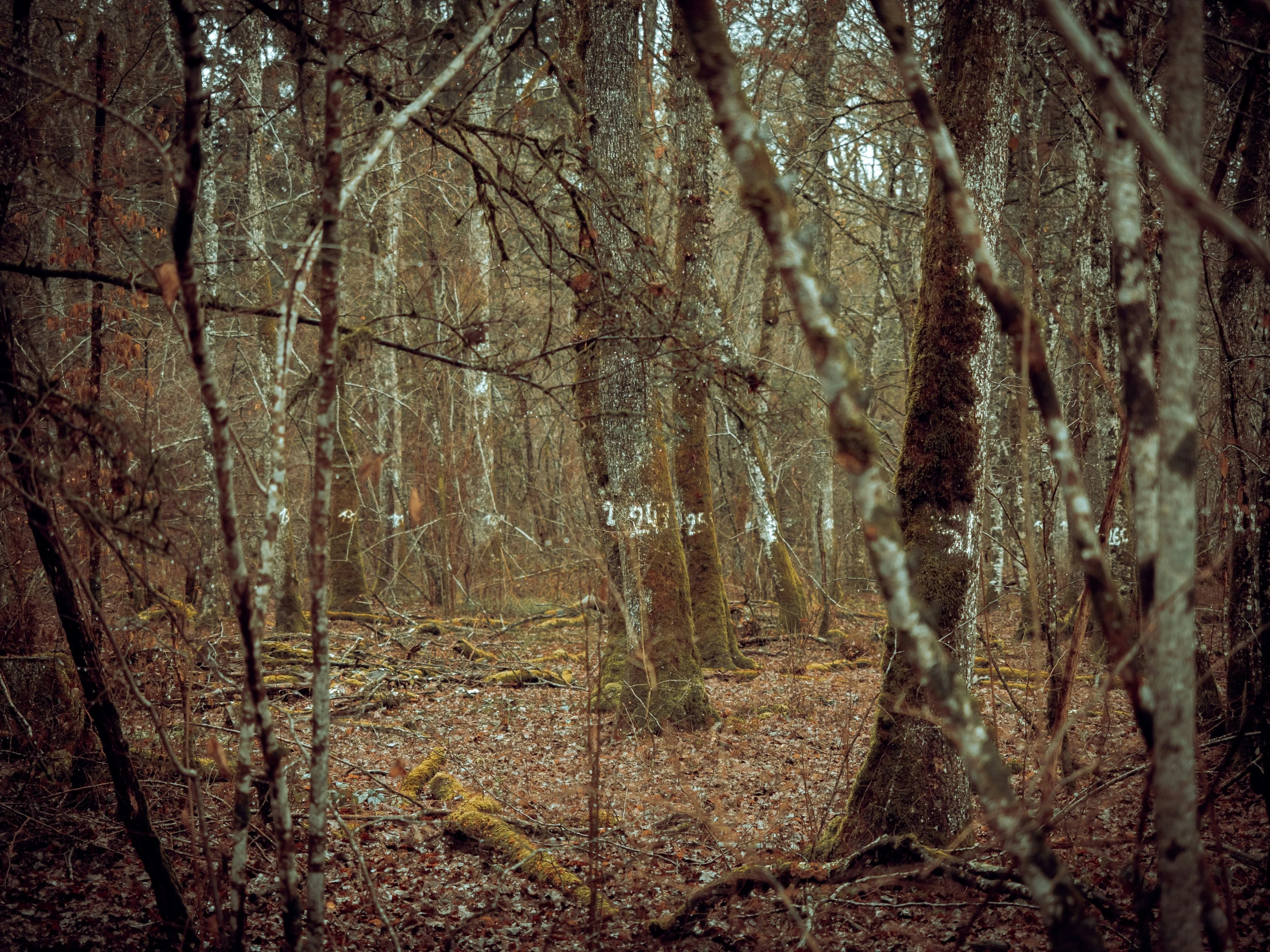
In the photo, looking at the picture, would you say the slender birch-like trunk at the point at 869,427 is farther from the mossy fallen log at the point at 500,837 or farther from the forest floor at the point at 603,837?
the mossy fallen log at the point at 500,837

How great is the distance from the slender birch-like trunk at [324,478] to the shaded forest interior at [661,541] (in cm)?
2

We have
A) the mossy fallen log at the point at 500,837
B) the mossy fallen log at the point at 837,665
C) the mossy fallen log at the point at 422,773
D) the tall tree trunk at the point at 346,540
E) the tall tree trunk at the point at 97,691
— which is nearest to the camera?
the tall tree trunk at the point at 97,691

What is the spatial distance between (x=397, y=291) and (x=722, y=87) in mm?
11782

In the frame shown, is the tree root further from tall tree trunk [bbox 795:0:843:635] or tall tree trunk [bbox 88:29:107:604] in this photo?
tall tree trunk [bbox 795:0:843:635]

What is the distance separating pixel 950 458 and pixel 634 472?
3.40 meters

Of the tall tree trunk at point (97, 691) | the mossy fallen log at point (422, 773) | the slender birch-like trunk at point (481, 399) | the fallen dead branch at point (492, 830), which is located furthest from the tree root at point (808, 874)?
the slender birch-like trunk at point (481, 399)

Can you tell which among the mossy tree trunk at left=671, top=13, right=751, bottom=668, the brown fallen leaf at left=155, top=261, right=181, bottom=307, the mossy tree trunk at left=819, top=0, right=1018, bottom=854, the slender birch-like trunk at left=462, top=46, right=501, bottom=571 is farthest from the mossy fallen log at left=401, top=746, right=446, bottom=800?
the slender birch-like trunk at left=462, top=46, right=501, bottom=571

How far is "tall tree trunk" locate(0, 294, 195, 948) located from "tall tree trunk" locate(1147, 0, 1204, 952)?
10.6 ft

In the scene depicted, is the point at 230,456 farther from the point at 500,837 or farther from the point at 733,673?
the point at 733,673

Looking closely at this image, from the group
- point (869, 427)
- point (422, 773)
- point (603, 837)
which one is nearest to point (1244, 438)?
point (869, 427)

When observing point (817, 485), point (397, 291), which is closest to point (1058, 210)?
point (817, 485)

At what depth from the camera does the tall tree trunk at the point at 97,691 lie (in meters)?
2.85

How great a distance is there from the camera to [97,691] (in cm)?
297

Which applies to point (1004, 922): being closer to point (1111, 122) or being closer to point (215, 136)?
point (1111, 122)
